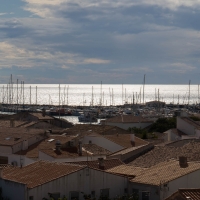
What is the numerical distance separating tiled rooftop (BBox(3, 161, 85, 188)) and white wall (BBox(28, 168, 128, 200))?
224mm

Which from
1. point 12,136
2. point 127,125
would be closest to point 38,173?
point 12,136

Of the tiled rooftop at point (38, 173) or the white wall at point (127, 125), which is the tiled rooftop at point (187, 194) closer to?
the tiled rooftop at point (38, 173)

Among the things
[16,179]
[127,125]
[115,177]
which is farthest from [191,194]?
[127,125]

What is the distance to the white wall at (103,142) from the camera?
39438 mm

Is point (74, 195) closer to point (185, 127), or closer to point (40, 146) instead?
point (40, 146)

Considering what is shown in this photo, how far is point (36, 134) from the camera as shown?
40781 millimetres

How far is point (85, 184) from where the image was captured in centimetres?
2278

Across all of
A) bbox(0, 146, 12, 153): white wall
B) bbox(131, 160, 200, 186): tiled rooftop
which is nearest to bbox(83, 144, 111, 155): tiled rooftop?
bbox(0, 146, 12, 153): white wall

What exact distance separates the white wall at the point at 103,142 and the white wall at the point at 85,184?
15391 millimetres

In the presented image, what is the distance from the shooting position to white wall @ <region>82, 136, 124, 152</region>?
39438mm

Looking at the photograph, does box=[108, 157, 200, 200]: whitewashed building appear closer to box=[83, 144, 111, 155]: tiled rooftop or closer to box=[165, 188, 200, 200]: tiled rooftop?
box=[165, 188, 200, 200]: tiled rooftop

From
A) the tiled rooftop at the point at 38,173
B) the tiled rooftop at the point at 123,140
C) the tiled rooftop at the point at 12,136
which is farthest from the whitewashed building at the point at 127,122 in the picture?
the tiled rooftop at the point at 38,173

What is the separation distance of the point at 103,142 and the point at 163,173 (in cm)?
1558

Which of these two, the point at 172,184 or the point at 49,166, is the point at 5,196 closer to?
the point at 49,166
